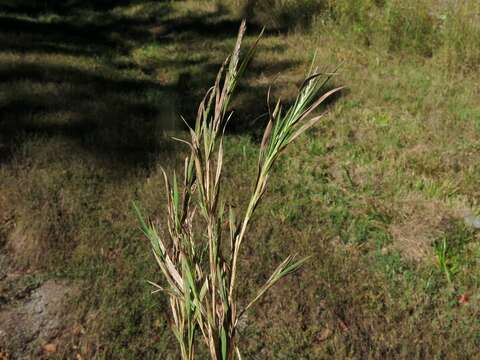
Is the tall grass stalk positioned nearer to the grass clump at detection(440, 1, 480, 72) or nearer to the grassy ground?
the grassy ground

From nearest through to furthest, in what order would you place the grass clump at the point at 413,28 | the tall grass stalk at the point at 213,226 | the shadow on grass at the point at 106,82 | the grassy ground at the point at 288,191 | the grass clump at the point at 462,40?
1. the tall grass stalk at the point at 213,226
2. the grassy ground at the point at 288,191
3. the shadow on grass at the point at 106,82
4. the grass clump at the point at 462,40
5. the grass clump at the point at 413,28

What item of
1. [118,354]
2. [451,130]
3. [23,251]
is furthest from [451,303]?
[23,251]

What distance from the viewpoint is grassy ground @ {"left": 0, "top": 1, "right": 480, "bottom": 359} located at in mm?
4055

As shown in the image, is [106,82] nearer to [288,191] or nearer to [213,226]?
[288,191]

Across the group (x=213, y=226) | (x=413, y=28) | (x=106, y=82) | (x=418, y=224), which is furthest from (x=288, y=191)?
(x=413, y=28)

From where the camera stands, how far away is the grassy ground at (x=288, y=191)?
405cm

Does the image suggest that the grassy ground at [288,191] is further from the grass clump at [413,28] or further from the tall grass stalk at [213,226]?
the tall grass stalk at [213,226]

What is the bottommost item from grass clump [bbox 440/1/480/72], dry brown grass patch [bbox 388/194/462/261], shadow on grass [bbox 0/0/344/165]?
dry brown grass patch [bbox 388/194/462/261]

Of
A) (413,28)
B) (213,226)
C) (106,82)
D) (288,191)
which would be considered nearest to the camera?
(213,226)

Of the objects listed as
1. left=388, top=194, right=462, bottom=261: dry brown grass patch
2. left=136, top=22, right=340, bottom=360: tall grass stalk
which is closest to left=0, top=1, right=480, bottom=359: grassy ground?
left=388, top=194, right=462, bottom=261: dry brown grass patch

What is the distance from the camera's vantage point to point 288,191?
5.55 meters

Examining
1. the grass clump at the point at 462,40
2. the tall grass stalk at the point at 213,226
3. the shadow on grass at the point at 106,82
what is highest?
the tall grass stalk at the point at 213,226

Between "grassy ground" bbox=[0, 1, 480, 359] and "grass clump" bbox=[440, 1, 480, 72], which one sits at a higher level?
"grass clump" bbox=[440, 1, 480, 72]

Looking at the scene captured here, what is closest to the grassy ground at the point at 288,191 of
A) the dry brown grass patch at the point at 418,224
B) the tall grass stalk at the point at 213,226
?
the dry brown grass patch at the point at 418,224
